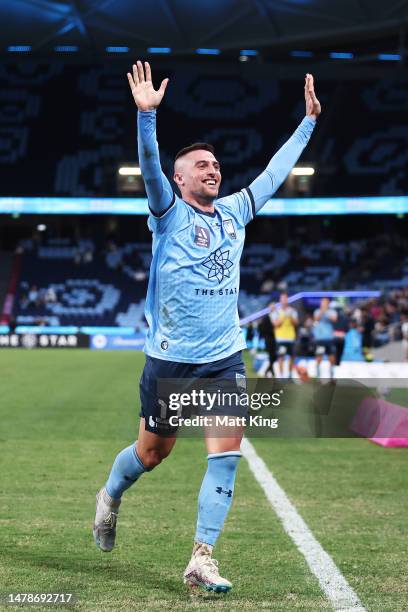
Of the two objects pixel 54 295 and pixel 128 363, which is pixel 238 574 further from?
pixel 54 295

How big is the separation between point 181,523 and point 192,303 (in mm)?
2117

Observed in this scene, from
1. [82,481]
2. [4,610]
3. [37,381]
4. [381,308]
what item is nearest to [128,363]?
[37,381]

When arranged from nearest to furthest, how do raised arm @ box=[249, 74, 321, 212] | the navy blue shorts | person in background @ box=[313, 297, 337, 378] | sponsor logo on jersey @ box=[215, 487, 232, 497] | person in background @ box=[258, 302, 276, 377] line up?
sponsor logo on jersey @ box=[215, 487, 232, 497]
the navy blue shorts
raised arm @ box=[249, 74, 321, 212]
person in background @ box=[313, 297, 337, 378]
person in background @ box=[258, 302, 276, 377]

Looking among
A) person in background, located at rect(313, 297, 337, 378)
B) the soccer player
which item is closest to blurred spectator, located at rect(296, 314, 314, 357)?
person in background, located at rect(313, 297, 337, 378)

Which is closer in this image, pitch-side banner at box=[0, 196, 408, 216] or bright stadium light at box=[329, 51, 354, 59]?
pitch-side banner at box=[0, 196, 408, 216]

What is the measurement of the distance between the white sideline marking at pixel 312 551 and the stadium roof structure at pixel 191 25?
147 feet

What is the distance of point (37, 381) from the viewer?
827 inches

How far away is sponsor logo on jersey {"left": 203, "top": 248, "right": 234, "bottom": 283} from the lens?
4969mm

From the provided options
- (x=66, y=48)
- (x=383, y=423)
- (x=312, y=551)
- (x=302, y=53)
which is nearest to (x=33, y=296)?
(x=66, y=48)

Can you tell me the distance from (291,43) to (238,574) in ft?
185

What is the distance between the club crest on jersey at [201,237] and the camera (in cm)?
496

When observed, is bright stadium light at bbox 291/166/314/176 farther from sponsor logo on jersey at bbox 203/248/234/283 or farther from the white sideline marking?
sponsor logo on jersey at bbox 203/248/234/283

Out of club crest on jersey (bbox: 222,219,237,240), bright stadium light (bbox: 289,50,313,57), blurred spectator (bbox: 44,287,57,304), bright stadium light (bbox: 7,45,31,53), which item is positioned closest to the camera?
club crest on jersey (bbox: 222,219,237,240)

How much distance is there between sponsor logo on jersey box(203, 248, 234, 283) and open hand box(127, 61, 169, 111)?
2.66 feet
